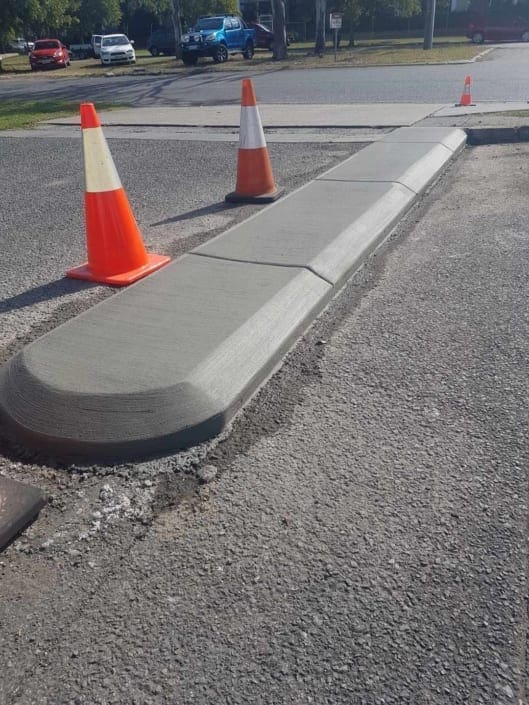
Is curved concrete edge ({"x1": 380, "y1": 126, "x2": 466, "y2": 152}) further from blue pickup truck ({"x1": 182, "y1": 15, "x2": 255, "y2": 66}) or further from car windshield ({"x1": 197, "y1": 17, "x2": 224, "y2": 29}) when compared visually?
car windshield ({"x1": 197, "y1": 17, "x2": 224, "y2": 29})

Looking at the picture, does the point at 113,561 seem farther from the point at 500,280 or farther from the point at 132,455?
the point at 500,280

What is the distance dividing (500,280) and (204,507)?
9.07 feet

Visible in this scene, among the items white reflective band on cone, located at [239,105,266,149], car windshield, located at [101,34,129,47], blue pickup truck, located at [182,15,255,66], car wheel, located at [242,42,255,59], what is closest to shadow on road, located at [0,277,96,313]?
white reflective band on cone, located at [239,105,266,149]

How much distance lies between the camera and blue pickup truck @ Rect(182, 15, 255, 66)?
93.1 feet

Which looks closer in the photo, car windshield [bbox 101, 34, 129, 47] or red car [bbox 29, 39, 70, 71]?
car windshield [bbox 101, 34, 129, 47]

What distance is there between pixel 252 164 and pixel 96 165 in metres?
2.28

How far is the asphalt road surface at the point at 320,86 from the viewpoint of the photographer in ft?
46.8

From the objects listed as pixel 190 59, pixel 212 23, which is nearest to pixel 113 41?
pixel 212 23

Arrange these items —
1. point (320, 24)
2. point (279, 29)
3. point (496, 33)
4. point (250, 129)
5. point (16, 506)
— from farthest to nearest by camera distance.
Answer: point (496, 33) < point (320, 24) < point (279, 29) < point (250, 129) < point (16, 506)

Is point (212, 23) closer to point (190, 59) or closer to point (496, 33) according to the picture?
point (190, 59)

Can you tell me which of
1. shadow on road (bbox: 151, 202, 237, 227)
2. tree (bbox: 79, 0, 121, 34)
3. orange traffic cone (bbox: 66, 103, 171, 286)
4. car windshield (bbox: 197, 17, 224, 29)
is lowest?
shadow on road (bbox: 151, 202, 237, 227)

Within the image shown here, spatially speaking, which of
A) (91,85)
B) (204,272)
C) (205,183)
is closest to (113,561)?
(204,272)

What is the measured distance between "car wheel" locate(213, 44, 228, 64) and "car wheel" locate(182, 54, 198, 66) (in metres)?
0.96

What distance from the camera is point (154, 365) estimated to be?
285cm
